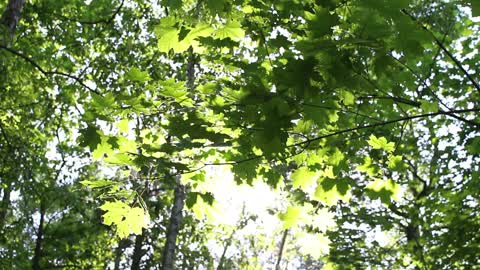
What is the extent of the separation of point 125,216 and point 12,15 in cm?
476

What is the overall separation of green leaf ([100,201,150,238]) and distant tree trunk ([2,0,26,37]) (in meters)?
4.42

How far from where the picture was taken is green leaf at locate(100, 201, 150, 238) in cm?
280

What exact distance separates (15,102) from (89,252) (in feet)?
19.6

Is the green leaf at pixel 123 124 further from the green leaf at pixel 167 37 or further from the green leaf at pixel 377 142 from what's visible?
the green leaf at pixel 377 142

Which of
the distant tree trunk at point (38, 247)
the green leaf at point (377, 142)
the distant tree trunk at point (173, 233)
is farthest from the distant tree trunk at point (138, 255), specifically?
the green leaf at point (377, 142)

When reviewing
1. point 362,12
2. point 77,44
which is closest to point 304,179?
point 362,12

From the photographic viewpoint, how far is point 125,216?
2.81 metres

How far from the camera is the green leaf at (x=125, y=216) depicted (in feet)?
9.20

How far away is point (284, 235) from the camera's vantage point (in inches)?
A: 1001

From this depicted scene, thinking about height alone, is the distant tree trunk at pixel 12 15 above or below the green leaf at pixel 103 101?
above

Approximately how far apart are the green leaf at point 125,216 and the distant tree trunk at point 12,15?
4.42 metres

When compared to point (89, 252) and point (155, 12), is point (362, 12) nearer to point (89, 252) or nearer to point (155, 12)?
point (155, 12)

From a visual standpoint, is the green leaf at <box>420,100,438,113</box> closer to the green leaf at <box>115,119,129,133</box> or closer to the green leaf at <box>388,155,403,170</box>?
the green leaf at <box>388,155,403,170</box>

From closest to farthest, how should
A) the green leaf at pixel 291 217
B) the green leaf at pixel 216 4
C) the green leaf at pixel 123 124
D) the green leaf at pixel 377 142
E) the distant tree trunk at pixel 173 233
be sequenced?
the green leaf at pixel 216 4 < the green leaf at pixel 123 124 < the green leaf at pixel 377 142 < the green leaf at pixel 291 217 < the distant tree trunk at pixel 173 233
